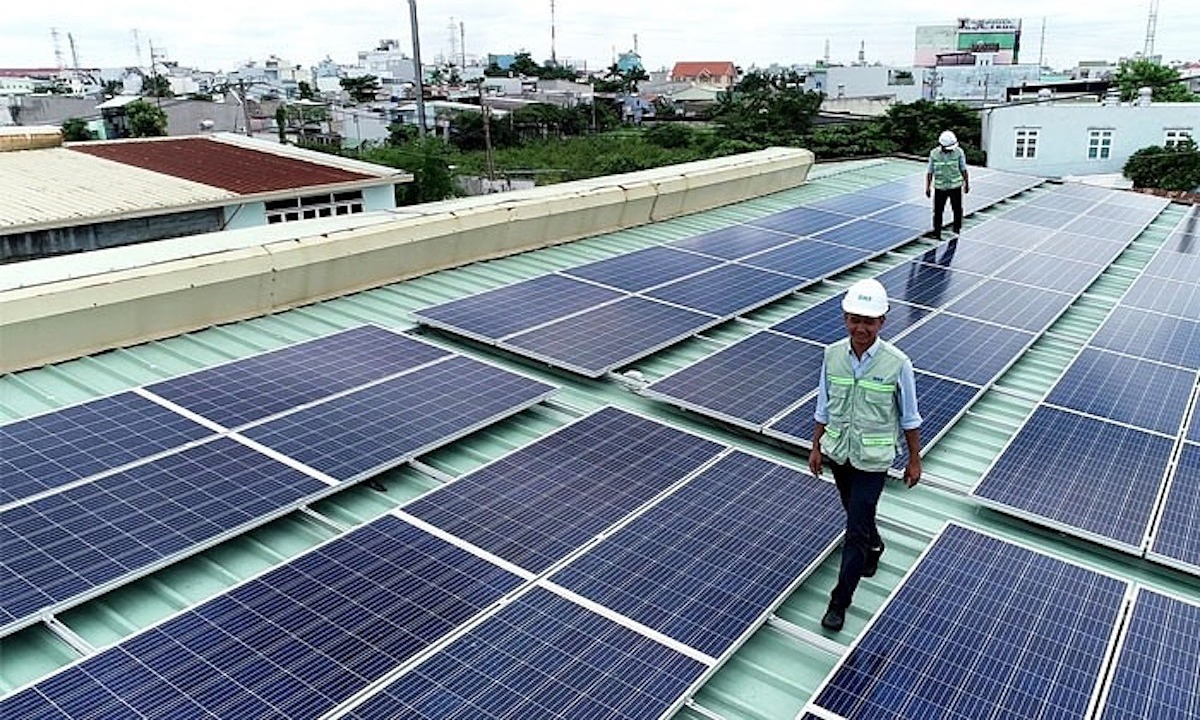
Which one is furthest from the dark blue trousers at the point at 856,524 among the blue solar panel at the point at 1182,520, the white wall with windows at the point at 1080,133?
the white wall with windows at the point at 1080,133

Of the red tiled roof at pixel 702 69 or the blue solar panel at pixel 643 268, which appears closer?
the blue solar panel at pixel 643 268

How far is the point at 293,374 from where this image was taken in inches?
328

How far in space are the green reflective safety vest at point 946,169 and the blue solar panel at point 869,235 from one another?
38.3 inches

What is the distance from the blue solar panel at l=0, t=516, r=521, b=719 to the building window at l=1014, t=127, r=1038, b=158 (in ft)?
171

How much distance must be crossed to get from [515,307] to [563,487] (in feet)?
14.3

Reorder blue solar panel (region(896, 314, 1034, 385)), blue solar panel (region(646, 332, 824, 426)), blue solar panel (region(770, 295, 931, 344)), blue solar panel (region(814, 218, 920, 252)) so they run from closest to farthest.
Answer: blue solar panel (region(646, 332, 824, 426)) → blue solar panel (region(896, 314, 1034, 385)) → blue solar panel (region(770, 295, 931, 344)) → blue solar panel (region(814, 218, 920, 252))

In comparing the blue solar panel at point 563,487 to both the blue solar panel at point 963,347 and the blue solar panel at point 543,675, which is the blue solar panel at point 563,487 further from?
the blue solar panel at point 963,347

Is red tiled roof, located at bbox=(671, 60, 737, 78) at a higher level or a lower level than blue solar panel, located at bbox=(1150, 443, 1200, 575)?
higher

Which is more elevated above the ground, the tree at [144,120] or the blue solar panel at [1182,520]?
the tree at [144,120]

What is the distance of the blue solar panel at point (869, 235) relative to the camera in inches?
561

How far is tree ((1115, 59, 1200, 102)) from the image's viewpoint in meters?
70.7

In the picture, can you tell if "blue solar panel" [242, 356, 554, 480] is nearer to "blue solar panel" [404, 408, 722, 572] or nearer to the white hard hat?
"blue solar panel" [404, 408, 722, 572]

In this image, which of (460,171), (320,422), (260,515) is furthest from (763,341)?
(460,171)

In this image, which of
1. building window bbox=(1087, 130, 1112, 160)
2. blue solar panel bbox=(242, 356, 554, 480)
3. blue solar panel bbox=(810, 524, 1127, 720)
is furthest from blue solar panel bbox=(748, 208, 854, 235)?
building window bbox=(1087, 130, 1112, 160)
